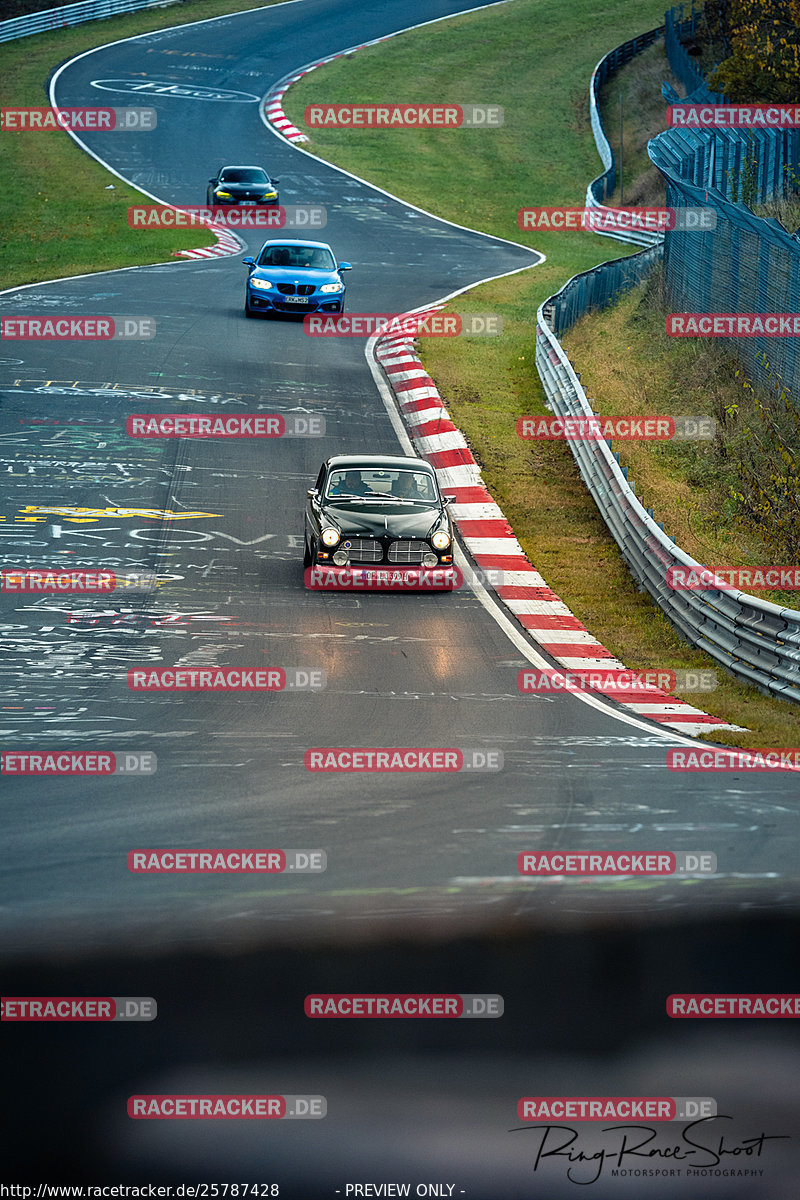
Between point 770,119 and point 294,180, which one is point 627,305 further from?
point 294,180

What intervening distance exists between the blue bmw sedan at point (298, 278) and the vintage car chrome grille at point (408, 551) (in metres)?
14.4

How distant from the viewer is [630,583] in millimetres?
16062

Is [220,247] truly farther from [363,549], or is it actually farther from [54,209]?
[363,549]

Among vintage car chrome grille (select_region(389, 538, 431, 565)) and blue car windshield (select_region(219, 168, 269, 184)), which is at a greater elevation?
blue car windshield (select_region(219, 168, 269, 184))

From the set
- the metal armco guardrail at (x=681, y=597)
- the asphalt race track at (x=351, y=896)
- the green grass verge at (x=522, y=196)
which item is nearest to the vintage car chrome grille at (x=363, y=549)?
the asphalt race track at (x=351, y=896)

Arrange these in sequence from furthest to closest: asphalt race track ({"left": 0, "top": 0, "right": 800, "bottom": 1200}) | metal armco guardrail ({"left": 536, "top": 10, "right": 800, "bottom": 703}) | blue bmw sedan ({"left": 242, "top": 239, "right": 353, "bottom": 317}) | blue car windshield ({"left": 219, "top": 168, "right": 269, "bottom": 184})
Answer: blue car windshield ({"left": 219, "top": 168, "right": 269, "bottom": 184}) → blue bmw sedan ({"left": 242, "top": 239, "right": 353, "bottom": 317}) → metal armco guardrail ({"left": 536, "top": 10, "right": 800, "bottom": 703}) → asphalt race track ({"left": 0, "top": 0, "right": 800, "bottom": 1200})

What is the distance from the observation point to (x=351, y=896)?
7.52 metres

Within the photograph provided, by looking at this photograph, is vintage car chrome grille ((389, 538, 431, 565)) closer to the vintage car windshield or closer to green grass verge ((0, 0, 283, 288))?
the vintage car windshield

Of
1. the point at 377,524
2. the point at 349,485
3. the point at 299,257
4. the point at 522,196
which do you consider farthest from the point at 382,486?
the point at 522,196

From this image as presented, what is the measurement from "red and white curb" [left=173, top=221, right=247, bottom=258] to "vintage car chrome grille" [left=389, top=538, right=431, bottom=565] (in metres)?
23.7

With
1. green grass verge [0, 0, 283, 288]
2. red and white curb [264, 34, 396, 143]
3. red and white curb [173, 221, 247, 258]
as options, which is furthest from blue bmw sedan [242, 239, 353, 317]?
red and white curb [264, 34, 396, 143]

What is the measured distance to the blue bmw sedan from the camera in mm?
28359

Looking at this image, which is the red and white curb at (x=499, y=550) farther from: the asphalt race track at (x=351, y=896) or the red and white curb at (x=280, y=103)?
the red and white curb at (x=280, y=103)

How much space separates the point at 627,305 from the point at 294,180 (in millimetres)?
20648
